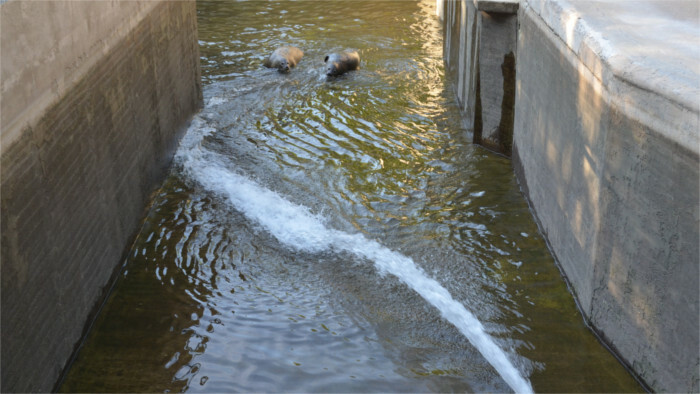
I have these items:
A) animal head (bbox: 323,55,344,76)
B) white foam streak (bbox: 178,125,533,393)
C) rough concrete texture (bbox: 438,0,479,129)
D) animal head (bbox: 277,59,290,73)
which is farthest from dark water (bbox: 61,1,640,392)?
animal head (bbox: 277,59,290,73)

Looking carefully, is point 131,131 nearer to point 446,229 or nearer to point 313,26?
point 446,229

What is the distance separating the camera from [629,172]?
473 centimetres

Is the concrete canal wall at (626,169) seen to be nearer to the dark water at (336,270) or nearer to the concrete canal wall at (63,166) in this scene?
the dark water at (336,270)

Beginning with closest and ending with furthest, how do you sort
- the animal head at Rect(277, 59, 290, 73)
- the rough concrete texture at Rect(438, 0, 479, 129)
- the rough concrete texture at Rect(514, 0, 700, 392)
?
the rough concrete texture at Rect(514, 0, 700, 392) < the rough concrete texture at Rect(438, 0, 479, 129) < the animal head at Rect(277, 59, 290, 73)

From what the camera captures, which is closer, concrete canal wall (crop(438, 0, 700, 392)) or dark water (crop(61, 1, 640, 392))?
concrete canal wall (crop(438, 0, 700, 392))

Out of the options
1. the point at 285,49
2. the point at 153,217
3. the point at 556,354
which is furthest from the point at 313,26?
the point at 556,354

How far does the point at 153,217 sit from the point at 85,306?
7.15ft

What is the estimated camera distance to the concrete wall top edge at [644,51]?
13.6 ft

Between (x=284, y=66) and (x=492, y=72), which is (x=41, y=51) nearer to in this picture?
(x=492, y=72)

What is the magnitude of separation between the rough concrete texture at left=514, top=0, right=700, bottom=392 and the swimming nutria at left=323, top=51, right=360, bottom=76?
5999mm

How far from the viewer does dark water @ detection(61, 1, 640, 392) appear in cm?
509

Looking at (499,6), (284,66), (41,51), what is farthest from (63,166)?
(284,66)

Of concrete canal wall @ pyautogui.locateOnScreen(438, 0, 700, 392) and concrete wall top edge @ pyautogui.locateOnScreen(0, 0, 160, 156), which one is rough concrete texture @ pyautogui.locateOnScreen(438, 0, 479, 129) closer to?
concrete canal wall @ pyautogui.locateOnScreen(438, 0, 700, 392)

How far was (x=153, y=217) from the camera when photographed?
7.57 metres
